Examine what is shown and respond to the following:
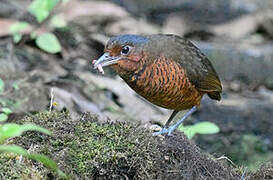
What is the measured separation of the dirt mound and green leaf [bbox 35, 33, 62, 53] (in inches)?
102

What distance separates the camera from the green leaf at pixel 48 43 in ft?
20.8

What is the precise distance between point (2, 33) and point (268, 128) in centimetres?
443

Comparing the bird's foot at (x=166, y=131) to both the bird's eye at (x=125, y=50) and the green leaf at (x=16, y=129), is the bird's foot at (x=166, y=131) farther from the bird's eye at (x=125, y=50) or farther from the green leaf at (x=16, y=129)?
the green leaf at (x=16, y=129)

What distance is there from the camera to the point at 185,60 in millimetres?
4656

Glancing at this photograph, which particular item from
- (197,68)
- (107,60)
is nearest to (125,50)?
(107,60)

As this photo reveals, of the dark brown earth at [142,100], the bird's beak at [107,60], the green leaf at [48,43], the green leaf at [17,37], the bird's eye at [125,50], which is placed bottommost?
the dark brown earth at [142,100]

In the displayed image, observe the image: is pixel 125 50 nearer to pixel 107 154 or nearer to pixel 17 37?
pixel 107 154

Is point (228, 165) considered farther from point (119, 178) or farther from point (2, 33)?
point (2, 33)

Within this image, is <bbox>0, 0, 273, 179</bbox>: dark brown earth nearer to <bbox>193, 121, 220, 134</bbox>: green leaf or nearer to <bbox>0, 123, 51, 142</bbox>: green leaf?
<bbox>193, 121, 220, 134</bbox>: green leaf

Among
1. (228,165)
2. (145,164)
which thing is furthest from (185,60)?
(145,164)

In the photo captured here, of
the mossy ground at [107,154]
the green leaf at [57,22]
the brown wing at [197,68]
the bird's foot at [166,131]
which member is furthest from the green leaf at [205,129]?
the green leaf at [57,22]

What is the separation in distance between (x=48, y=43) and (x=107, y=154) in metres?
3.47

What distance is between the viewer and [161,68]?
4.30 meters

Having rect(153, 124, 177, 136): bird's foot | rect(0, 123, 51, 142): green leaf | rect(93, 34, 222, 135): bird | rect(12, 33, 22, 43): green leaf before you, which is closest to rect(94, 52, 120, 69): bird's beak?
rect(93, 34, 222, 135): bird
